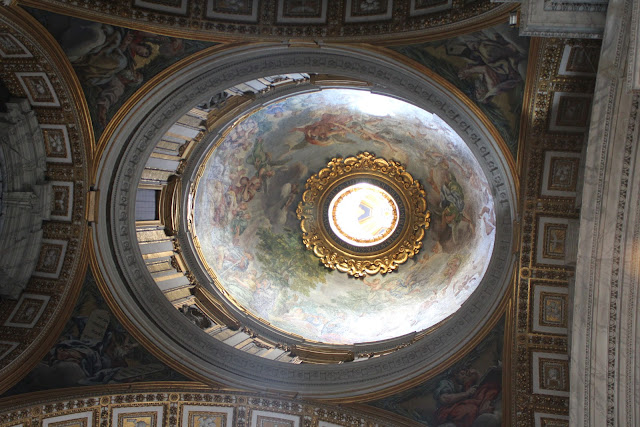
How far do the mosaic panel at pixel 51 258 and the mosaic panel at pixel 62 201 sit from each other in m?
0.58

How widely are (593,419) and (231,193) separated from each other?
1216 cm

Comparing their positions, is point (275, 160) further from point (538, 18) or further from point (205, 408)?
point (538, 18)

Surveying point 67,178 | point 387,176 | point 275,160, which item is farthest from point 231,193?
point 67,178

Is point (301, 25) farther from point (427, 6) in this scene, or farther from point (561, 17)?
point (561, 17)

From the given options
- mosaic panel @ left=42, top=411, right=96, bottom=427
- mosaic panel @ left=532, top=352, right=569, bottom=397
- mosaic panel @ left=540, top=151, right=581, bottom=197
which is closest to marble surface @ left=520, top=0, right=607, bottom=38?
mosaic panel @ left=540, top=151, right=581, bottom=197

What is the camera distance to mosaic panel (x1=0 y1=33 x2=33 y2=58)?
11734 mm

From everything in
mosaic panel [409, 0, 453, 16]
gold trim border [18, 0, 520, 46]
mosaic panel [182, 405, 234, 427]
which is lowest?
mosaic panel [182, 405, 234, 427]

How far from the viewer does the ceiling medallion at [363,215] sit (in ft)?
67.7

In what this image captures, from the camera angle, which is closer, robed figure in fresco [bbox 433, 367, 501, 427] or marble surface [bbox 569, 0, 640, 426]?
marble surface [bbox 569, 0, 640, 426]

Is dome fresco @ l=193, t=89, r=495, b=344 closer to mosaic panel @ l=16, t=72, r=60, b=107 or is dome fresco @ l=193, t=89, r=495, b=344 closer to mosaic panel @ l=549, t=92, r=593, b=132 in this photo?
mosaic panel @ l=549, t=92, r=593, b=132

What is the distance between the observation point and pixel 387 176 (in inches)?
822

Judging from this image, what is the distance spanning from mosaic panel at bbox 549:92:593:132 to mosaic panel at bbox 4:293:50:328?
1122cm

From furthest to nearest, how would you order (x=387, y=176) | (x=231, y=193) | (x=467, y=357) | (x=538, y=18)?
(x=387, y=176) → (x=231, y=193) → (x=467, y=357) → (x=538, y=18)

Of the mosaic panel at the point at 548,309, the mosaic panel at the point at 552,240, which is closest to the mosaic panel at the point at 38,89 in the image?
the mosaic panel at the point at 552,240
